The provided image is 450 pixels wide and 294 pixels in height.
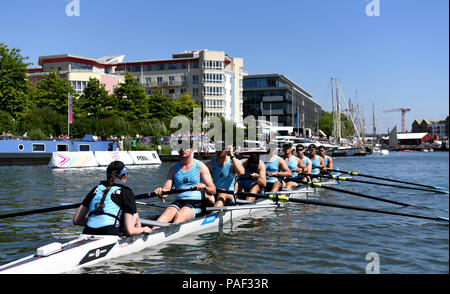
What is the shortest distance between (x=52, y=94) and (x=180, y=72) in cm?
4102

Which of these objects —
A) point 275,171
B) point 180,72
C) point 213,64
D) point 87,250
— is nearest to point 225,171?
point 275,171

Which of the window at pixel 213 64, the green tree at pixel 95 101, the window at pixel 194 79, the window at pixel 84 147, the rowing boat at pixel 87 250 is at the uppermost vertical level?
the window at pixel 213 64

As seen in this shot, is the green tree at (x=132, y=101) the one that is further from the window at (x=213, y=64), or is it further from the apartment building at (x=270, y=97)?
Result: the apartment building at (x=270, y=97)

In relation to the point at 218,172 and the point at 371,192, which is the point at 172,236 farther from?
the point at 371,192

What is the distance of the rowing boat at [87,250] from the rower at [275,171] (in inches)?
205

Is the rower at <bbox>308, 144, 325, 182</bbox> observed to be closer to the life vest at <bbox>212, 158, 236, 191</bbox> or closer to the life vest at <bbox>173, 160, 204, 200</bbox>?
the life vest at <bbox>212, 158, 236, 191</bbox>

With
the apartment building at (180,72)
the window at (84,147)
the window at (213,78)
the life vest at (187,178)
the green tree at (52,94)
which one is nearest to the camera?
the life vest at (187,178)

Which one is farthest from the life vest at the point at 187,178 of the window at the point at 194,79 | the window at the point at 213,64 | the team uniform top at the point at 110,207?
the window at the point at 194,79

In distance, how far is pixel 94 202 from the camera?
7668 mm

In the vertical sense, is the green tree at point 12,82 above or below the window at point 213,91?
below

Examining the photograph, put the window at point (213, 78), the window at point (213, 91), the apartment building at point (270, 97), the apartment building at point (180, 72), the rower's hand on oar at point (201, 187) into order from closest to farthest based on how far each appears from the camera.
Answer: the rower's hand on oar at point (201, 187)
the apartment building at point (180, 72)
the window at point (213, 78)
the window at point (213, 91)
the apartment building at point (270, 97)

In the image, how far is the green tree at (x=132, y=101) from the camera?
226 feet

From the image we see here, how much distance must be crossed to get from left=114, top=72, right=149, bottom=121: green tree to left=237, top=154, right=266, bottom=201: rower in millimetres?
55860

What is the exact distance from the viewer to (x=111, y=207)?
25.1 ft
